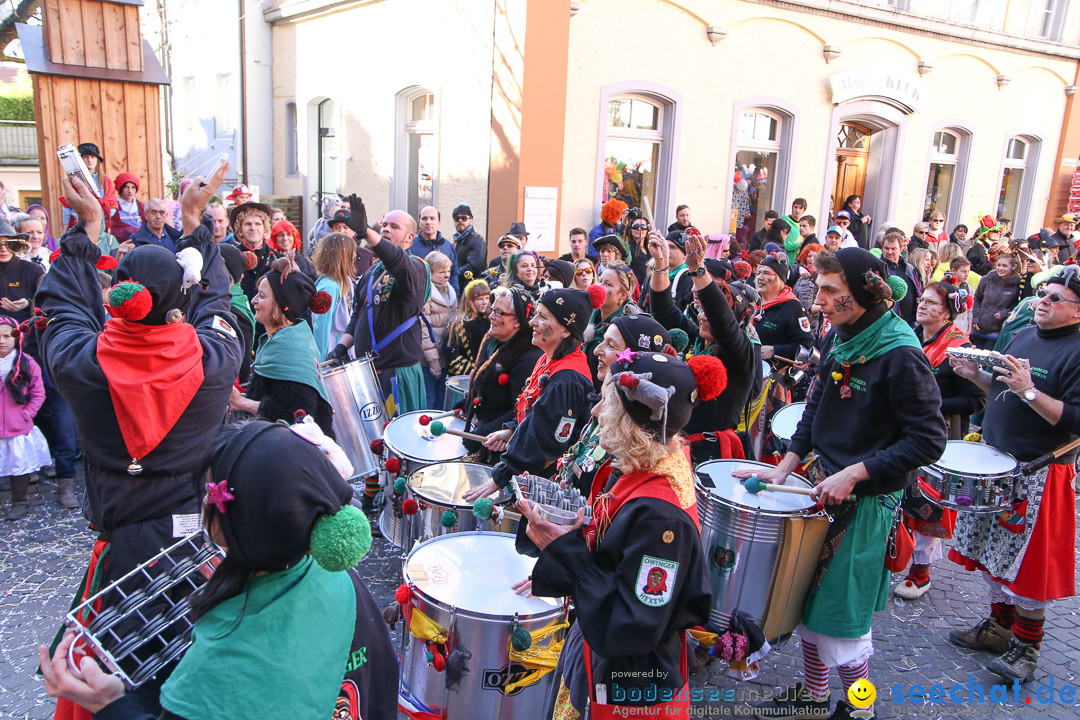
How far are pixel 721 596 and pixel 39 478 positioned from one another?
570 cm

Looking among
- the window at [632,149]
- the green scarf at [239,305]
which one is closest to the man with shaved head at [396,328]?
the green scarf at [239,305]

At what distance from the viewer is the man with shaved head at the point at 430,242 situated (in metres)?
8.51

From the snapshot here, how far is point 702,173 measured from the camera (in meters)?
12.0

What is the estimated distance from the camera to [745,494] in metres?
3.34

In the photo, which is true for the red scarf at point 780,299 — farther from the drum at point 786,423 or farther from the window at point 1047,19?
the window at point 1047,19

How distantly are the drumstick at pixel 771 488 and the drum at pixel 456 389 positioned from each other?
8.14ft

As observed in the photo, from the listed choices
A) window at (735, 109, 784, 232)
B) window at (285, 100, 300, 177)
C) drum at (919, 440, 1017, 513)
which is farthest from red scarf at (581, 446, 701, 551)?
window at (285, 100, 300, 177)

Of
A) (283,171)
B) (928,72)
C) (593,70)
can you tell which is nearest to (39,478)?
(593,70)

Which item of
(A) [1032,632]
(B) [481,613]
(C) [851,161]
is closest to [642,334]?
(B) [481,613]

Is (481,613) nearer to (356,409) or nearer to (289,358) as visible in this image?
(289,358)

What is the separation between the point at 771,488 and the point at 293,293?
2.84 m

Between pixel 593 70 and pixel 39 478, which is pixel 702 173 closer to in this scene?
pixel 593 70

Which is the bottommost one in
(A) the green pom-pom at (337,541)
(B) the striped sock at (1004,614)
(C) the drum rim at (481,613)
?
(B) the striped sock at (1004,614)

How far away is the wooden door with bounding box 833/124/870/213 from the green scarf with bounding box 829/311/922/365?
11.9 metres
